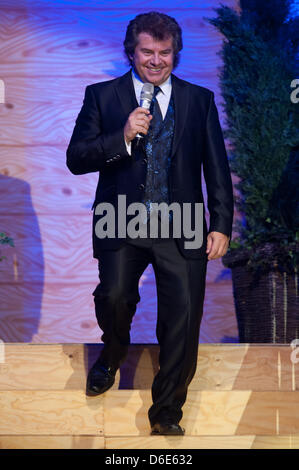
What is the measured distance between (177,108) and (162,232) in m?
0.48

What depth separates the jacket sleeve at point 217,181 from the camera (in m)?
2.91

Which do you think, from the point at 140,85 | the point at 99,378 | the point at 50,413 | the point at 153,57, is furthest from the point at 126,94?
the point at 50,413

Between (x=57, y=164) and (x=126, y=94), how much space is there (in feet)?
5.28

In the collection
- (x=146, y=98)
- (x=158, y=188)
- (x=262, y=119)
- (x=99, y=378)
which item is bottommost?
(x=99, y=378)

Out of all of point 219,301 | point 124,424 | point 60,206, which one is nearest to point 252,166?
point 219,301

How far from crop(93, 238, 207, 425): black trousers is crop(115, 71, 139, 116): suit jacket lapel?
1.66ft

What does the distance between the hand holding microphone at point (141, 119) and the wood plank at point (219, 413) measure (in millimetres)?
967

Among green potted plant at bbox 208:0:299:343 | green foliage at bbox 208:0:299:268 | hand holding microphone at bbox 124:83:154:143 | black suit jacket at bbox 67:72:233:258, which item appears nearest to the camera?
hand holding microphone at bbox 124:83:154:143

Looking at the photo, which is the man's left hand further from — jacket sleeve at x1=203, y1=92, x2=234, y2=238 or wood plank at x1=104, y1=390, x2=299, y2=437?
wood plank at x1=104, y1=390, x2=299, y2=437

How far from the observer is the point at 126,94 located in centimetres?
293

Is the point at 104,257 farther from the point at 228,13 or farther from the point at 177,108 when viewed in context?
the point at 228,13

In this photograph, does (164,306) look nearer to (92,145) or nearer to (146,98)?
(92,145)

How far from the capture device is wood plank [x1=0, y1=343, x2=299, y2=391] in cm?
316

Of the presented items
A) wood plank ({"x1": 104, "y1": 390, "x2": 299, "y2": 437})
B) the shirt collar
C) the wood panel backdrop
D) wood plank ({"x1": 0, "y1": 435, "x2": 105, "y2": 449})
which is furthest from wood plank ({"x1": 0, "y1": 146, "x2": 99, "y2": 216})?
wood plank ({"x1": 0, "y1": 435, "x2": 105, "y2": 449})
